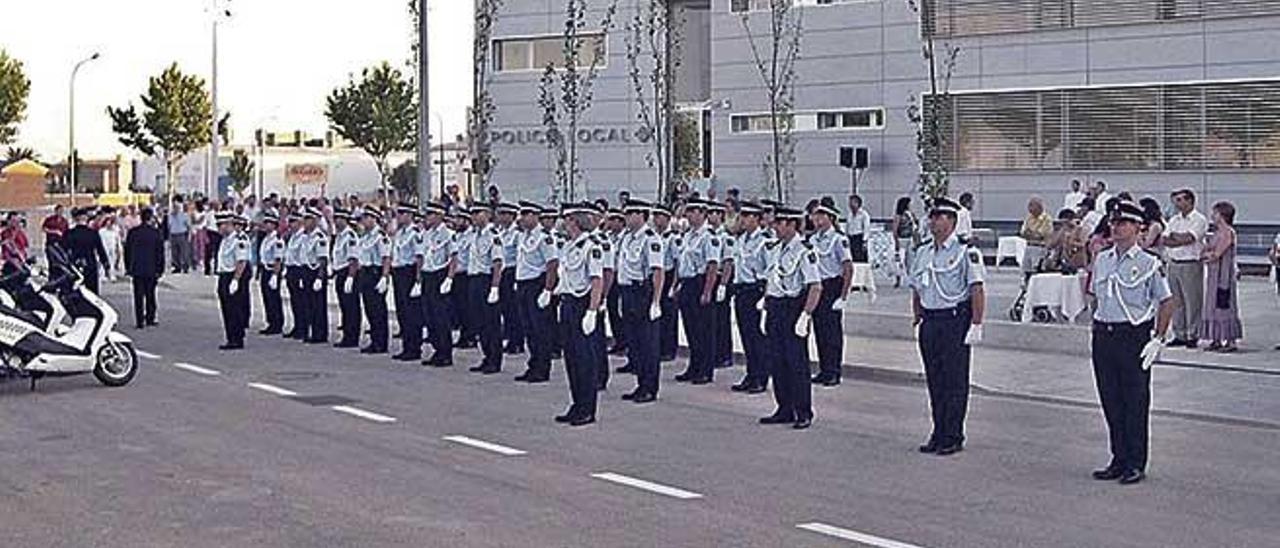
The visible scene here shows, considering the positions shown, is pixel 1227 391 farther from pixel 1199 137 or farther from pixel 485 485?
pixel 1199 137

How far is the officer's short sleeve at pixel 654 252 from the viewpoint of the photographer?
1623 centimetres

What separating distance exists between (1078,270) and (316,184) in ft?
209

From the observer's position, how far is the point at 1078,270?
21.0m

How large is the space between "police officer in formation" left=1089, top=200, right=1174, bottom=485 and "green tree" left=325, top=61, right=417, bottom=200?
185 ft

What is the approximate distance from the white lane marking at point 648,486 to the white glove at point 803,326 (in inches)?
121

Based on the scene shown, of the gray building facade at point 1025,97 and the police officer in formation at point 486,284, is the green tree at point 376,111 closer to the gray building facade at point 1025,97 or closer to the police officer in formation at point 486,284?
the gray building facade at point 1025,97

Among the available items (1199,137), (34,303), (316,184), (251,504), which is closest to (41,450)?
(251,504)

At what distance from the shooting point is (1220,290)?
62.1 ft

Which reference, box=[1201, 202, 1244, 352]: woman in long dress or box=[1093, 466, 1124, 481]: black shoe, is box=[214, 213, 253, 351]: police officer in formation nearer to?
box=[1201, 202, 1244, 352]: woman in long dress

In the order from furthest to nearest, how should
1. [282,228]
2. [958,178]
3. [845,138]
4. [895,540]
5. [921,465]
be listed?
[845,138] < [958,178] < [282,228] < [921,465] < [895,540]

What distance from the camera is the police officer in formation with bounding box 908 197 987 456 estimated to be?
12656mm

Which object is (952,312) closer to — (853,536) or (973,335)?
(973,335)

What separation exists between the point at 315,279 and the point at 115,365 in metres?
5.42

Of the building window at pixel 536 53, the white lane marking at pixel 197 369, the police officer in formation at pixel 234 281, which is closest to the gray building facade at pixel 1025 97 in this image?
the building window at pixel 536 53
